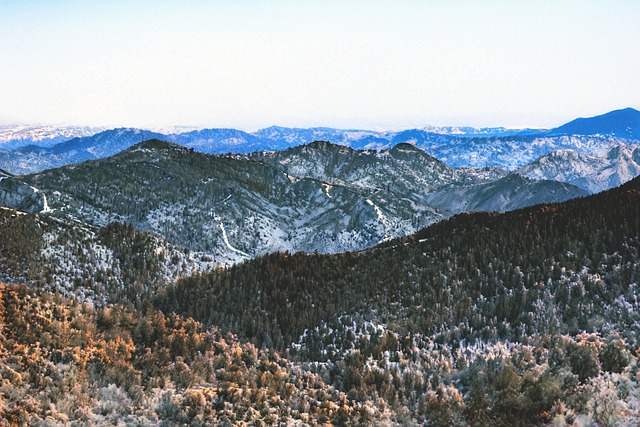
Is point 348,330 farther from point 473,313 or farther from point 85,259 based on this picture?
point 85,259

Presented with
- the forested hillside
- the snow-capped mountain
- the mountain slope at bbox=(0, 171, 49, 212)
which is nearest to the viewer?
the forested hillside

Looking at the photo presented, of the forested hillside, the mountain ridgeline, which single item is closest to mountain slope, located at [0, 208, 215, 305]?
the mountain ridgeline

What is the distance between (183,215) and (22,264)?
390 feet

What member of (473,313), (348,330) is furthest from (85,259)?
(473,313)

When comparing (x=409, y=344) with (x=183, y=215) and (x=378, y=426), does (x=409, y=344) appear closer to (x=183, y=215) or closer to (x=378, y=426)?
(x=378, y=426)

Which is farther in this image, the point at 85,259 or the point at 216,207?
the point at 216,207

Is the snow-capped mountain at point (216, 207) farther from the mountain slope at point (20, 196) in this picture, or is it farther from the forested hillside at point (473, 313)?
the forested hillside at point (473, 313)

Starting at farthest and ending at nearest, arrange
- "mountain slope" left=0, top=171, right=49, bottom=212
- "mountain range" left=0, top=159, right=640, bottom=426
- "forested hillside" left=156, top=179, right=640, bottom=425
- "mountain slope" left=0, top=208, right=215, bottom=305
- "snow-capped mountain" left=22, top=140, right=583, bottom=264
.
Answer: "snow-capped mountain" left=22, top=140, right=583, bottom=264, "mountain slope" left=0, top=171, right=49, bottom=212, "mountain slope" left=0, top=208, right=215, bottom=305, "forested hillside" left=156, top=179, right=640, bottom=425, "mountain range" left=0, top=159, right=640, bottom=426

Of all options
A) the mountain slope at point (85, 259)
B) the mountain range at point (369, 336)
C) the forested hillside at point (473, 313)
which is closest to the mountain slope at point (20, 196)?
the mountain slope at point (85, 259)

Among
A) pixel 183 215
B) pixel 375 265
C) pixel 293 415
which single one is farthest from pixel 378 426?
pixel 183 215

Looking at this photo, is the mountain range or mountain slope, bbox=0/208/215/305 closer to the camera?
the mountain range

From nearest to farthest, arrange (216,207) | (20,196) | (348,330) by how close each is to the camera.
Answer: (348,330) < (20,196) < (216,207)

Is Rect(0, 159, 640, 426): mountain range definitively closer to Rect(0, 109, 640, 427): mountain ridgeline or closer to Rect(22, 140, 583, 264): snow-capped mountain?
Rect(0, 109, 640, 427): mountain ridgeline

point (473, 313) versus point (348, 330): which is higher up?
point (473, 313)
